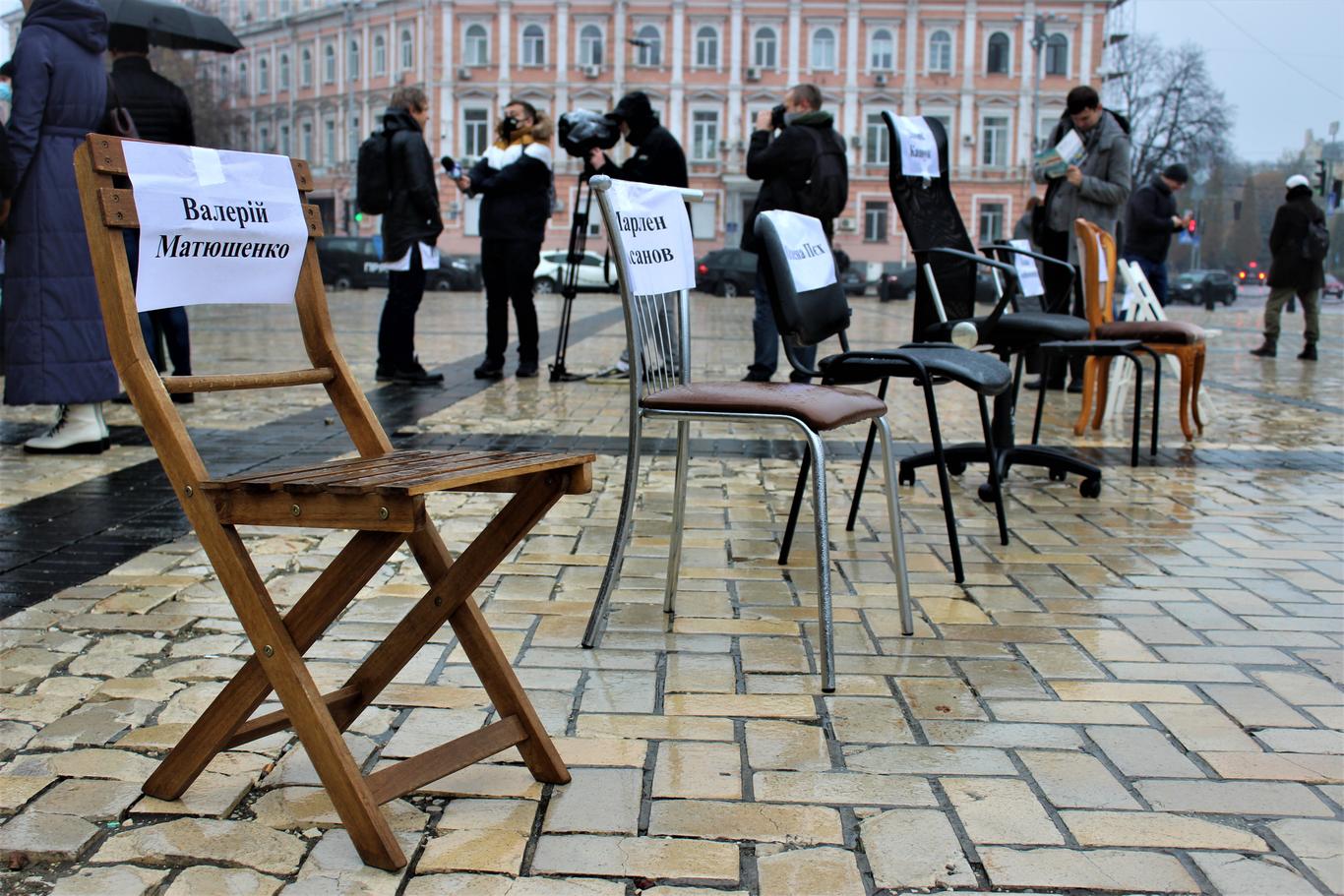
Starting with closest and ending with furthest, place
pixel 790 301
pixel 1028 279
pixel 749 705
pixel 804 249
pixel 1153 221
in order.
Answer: pixel 749 705 < pixel 790 301 < pixel 804 249 < pixel 1028 279 < pixel 1153 221

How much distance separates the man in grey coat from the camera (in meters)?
7.92

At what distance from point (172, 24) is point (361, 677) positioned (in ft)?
24.5

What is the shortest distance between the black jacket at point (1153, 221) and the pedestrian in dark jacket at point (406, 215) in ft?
19.2

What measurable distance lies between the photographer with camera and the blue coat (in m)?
3.70

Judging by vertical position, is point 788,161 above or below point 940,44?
below

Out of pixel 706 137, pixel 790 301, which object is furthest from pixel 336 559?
pixel 706 137

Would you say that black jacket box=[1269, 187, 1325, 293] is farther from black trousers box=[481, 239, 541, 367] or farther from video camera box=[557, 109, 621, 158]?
black trousers box=[481, 239, 541, 367]

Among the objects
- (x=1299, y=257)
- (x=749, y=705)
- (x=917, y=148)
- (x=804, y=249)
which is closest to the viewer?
(x=749, y=705)

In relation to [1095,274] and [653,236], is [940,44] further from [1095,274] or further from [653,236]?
[653,236]

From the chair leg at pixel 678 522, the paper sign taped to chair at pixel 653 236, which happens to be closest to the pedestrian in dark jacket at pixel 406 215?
the paper sign taped to chair at pixel 653 236

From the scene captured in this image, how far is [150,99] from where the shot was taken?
7.16 meters

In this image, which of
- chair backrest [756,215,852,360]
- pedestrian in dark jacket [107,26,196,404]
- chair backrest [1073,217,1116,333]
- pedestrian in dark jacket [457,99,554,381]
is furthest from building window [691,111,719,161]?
chair backrest [756,215,852,360]

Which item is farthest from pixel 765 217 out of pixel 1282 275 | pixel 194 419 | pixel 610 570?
pixel 1282 275

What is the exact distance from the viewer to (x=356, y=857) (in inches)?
84.3
